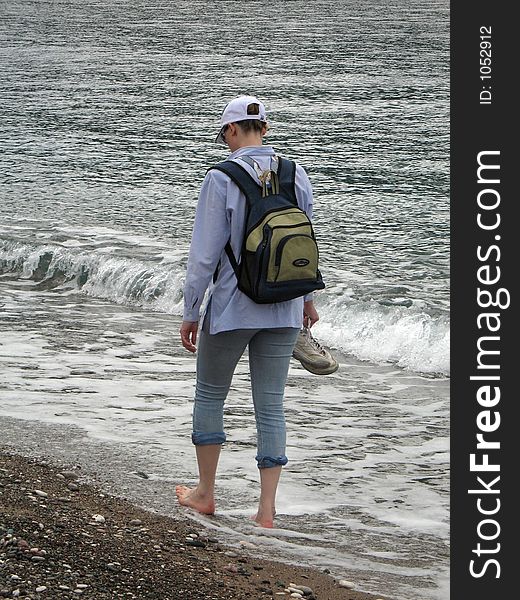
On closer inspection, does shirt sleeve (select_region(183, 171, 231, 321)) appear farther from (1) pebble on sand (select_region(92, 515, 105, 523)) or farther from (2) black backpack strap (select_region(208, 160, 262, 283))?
(1) pebble on sand (select_region(92, 515, 105, 523))

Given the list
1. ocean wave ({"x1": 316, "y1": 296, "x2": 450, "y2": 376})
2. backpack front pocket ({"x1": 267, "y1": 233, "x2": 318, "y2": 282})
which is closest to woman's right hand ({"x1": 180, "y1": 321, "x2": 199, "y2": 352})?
backpack front pocket ({"x1": 267, "y1": 233, "x2": 318, "y2": 282})

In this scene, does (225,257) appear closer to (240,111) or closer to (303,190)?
(303,190)

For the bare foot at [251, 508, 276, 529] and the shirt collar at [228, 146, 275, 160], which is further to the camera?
the bare foot at [251, 508, 276, 529]

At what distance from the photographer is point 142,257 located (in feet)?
45.6

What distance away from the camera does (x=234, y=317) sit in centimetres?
528

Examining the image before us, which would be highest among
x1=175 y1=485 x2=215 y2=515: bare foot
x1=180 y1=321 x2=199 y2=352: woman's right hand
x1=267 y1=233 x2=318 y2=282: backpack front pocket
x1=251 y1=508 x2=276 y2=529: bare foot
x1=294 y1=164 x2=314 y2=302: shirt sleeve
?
x1=294 y1=164 x2=314 y2=302: shirt sleeve

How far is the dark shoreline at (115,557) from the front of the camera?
4477 mm

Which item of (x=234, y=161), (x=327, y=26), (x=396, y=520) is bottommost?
(x=396, y=520)

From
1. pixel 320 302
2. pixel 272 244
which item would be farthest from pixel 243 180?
pixel 320 302

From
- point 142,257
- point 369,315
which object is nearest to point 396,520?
point 369,315

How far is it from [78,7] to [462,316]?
6160cm

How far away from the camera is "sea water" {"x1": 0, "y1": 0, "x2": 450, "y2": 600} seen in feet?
20.7

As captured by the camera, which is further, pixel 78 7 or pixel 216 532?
pixel 78 7

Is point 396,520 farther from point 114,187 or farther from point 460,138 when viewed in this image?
point 114,187
